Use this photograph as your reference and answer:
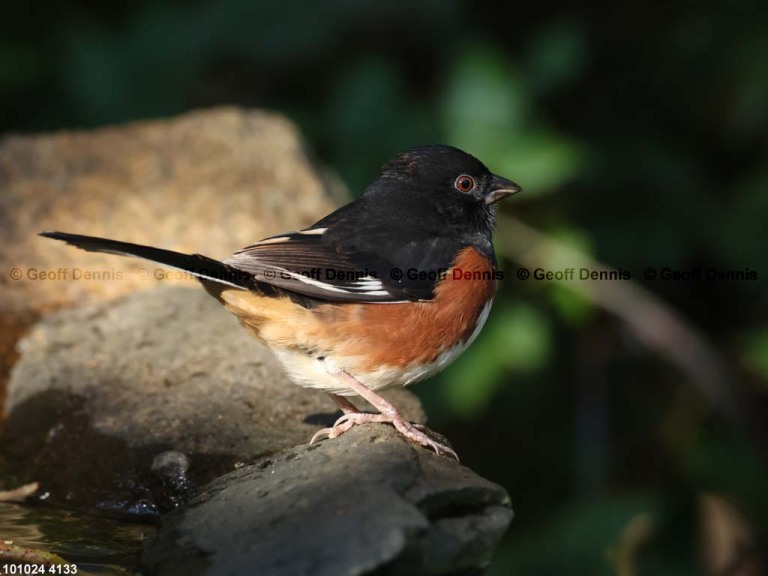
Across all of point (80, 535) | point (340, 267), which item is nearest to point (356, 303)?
point (340, 267)

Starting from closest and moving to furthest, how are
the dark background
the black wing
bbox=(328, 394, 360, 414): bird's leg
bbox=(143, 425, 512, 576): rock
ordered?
bbox=(143, 425, 512, 576): rock, the black wing, bbox=(328, 394, 360, 414): bird's leg, the dark background

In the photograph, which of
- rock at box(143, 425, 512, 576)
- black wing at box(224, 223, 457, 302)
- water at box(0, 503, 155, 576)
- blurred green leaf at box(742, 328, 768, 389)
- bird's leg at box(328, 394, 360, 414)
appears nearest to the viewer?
rock at box(143, 425, 512, 576)

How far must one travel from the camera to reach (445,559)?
6.89 ft

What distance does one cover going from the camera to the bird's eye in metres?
3.46

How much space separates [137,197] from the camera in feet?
13.9

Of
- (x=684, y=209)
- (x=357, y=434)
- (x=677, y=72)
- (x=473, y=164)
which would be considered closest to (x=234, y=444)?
(x=357, y=434)

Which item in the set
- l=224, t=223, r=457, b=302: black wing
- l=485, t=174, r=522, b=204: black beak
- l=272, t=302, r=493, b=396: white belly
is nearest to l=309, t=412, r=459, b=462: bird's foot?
l=272, t=302, r=493, b=396: white belly

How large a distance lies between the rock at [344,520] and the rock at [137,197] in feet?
5.57

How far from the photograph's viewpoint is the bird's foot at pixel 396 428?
8.93ft

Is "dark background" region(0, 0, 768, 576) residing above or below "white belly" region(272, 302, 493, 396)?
above

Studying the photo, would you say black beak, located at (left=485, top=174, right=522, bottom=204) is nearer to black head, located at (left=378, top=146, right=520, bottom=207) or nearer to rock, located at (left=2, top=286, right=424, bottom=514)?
black head, located at (left=378, top=146, right=520, bottom=207)

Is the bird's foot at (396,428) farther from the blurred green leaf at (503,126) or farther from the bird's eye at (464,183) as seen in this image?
the blurred green leaf at (503,126)

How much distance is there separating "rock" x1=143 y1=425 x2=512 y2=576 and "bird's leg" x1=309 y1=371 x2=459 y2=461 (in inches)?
7.3

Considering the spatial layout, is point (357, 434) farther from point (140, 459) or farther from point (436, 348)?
point (140, 459)
